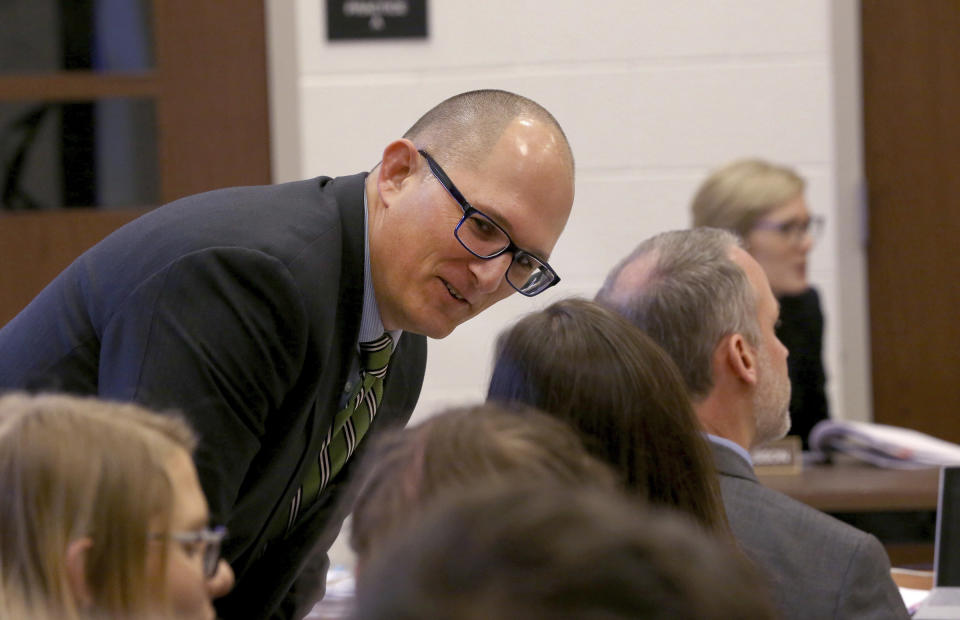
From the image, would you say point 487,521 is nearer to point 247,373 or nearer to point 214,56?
point 247,373

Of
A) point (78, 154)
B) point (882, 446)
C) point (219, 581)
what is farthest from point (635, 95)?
point (219, 581)

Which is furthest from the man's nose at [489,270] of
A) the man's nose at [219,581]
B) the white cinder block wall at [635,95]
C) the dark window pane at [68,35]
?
the dark window pane at [68,35]

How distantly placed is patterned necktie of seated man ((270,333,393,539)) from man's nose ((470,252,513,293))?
0.51ft

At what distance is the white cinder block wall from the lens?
331 centimetres

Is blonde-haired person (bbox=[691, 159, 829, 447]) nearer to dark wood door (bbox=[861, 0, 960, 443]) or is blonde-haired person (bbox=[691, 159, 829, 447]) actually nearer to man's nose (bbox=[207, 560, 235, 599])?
dark wood door (bbox=[861, 0, 960, 443])

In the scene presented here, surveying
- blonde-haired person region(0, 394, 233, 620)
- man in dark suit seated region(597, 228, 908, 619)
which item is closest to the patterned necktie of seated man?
man in dark suit seated region(597, 228, 908, 619)

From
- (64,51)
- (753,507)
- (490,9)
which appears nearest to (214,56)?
(64,51)

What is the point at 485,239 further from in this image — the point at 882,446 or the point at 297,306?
the point at 882,446

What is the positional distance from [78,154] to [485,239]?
86.0 inches

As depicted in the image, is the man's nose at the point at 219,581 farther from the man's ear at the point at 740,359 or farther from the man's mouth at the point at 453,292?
the man's ear at the point at 740,359

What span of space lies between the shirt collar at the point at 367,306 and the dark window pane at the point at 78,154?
2.02 m

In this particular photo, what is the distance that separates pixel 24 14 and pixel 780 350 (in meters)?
2.54

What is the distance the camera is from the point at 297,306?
135cm

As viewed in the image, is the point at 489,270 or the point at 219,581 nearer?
the point at 219,581
